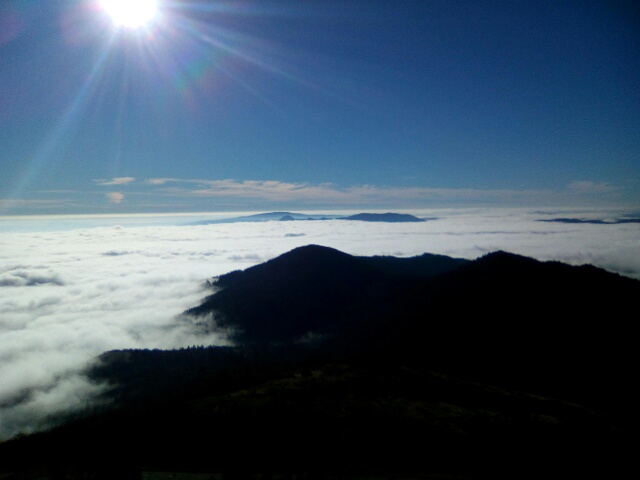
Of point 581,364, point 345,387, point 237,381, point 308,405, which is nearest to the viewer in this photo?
point 308,405

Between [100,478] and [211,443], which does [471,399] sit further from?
[100,478]

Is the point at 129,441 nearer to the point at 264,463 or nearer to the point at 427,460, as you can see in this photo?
the point at 264,463

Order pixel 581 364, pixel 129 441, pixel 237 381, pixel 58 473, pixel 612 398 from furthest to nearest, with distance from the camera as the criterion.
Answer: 1. pixel 581 364
2. pixel 612 398
3. pixel 237 381
4. pixel 129 441
5. pixel 58 473

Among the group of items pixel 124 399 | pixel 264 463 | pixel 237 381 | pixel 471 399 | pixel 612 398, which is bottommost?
pixel 124 399

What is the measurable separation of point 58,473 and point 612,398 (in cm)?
21178

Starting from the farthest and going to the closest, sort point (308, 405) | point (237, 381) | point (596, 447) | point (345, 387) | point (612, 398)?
point (612, 398)
point (237, 381)
point (345, 387)
point (308, 405)
point (596, 447)

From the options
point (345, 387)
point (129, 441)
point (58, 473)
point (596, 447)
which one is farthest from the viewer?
point (345, 387)

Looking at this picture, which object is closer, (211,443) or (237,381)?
(211,443)

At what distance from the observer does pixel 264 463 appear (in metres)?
69.8

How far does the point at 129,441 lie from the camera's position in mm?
84875

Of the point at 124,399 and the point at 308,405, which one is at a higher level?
the point at 308,405

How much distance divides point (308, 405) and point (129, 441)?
46.3 metres

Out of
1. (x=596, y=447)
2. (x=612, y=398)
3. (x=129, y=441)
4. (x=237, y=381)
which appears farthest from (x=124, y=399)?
(x=612, y=398)

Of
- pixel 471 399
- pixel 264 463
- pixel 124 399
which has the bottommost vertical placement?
pixel 124 399
